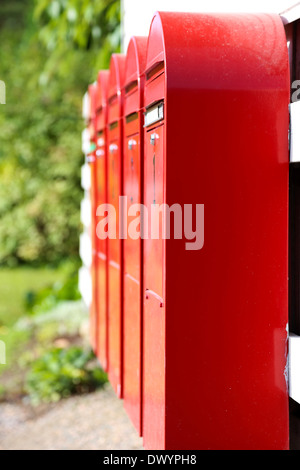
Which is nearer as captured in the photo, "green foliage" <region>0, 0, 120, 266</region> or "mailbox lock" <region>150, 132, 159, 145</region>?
"mailbox lock" <region>150, 132, 159, 145</region>

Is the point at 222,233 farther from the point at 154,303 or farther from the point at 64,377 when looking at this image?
the point at 64,377

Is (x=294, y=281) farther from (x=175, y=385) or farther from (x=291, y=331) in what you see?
(x=175, y=385)

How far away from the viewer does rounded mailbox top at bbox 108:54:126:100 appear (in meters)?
4.68

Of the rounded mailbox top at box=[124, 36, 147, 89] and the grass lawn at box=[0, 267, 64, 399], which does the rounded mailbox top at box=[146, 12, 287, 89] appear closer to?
the rounded mailbox top at box=[124, 36, 147, 89]

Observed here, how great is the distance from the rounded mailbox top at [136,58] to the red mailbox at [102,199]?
1085 mm

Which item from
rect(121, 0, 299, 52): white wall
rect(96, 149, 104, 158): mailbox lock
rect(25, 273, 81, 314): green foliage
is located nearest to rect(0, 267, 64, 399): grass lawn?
rect(25, 273, 81, 314): green foliage

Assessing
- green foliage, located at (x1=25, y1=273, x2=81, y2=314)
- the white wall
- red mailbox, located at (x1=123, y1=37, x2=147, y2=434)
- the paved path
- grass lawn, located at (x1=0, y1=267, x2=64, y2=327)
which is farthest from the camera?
grass lawn, located at (x1=0, y1=267, x2=64, y2=327)

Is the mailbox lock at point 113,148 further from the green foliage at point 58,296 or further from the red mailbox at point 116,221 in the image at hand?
the green foliage at point 58,296

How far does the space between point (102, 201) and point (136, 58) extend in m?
1.69

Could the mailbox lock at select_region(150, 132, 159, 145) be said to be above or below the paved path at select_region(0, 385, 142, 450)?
above

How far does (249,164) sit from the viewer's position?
10.8 feet

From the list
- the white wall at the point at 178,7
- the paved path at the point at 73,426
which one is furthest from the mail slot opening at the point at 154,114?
the paved path at the point at 73,426

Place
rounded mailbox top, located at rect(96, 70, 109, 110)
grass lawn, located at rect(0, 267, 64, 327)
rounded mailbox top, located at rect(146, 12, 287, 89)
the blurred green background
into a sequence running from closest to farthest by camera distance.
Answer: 1. rounded mailbox top, located at rect(146, 12, 287, 89)
2. rounded mailbox top, located at rect(96, 70, 109, 110)
3. grass lawn, located at rect(0, 267, 64, 327)
4. the blurred green background

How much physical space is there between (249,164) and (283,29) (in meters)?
0.62
